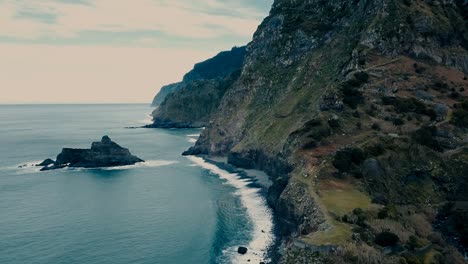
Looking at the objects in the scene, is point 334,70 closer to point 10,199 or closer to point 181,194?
point 181,194

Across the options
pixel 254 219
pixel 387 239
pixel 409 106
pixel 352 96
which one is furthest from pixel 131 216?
pixel 409 106


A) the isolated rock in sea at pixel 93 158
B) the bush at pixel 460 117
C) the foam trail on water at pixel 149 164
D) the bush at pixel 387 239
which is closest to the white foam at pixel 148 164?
the foam trail on water at pixel 149 164

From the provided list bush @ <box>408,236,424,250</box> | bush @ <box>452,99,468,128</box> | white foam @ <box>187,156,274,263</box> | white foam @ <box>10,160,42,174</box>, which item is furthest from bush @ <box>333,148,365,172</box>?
white foam @ <box>10,160,42,174</box>

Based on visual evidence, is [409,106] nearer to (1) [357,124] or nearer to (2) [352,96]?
(2) [352,96]

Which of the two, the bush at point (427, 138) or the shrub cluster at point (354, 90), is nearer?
the bush at point (427, 138)

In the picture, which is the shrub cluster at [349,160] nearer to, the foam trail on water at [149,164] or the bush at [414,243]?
the bush at [414,243]

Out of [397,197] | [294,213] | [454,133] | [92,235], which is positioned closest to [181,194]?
[92,235]
